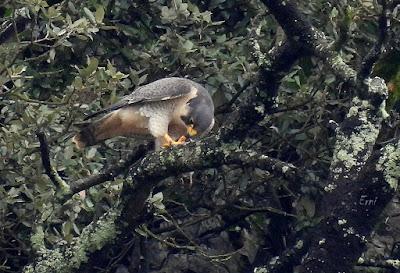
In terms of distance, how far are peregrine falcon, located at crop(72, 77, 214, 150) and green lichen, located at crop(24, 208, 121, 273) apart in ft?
3.77

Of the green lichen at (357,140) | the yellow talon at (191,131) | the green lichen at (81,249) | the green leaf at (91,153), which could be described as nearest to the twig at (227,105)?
the yellow talon at (191,131)

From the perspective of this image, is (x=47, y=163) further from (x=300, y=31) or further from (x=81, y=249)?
(x=300, y=31)

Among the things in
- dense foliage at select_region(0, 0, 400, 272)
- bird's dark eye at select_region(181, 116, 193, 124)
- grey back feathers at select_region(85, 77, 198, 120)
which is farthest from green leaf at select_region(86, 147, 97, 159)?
bird's dark eye at select_region(181, 116, 193, 124)

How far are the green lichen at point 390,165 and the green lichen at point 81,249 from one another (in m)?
1.32

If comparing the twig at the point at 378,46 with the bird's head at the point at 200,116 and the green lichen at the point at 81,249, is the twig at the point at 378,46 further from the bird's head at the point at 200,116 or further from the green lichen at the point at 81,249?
the bird's head at the point at 200,116

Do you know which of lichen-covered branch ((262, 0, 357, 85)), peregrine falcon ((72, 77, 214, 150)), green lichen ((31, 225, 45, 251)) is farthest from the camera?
peregrine falcon ((72, 77, 214, 150))

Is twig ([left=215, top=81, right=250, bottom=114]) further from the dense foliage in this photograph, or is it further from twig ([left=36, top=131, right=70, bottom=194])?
twig ([left=36, top=131, right=70, bottom=194])

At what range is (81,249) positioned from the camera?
4.88m

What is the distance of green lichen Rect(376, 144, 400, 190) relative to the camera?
412 cm

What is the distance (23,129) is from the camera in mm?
6051

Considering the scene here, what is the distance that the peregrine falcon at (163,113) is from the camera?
6043 mm

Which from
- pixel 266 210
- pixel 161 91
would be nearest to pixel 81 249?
pixel 161 91

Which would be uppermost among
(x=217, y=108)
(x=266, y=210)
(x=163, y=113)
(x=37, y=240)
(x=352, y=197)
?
(x=352, y=197)

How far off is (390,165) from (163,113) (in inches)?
97.6
